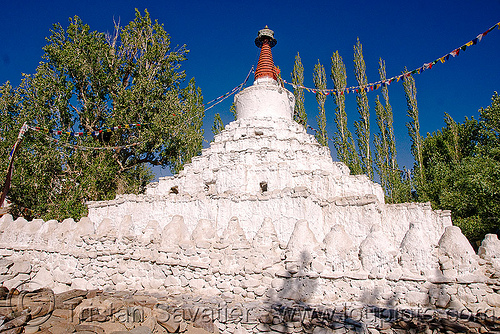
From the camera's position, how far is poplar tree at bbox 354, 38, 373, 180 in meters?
26.7

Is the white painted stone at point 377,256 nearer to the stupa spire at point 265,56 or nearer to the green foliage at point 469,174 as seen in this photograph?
the green foliage at point 469,174

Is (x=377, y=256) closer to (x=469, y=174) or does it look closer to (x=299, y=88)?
(x=469, y=174)

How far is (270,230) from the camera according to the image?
885cm

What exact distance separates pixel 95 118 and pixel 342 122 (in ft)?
67.7

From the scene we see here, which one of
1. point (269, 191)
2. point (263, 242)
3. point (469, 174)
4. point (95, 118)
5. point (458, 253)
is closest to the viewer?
point (458, 253)

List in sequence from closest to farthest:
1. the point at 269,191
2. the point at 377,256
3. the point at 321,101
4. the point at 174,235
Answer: the point at 377,256 < the point at 174,235 < the point at 269,191 < the point at 321,101

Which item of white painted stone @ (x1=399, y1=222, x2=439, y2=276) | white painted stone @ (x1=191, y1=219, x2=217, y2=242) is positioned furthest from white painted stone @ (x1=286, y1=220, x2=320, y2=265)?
white painted stone @ (x1=191, y1=219, x2=217, y2=242)

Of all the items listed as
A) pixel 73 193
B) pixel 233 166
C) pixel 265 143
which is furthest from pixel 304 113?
pixel 73 193

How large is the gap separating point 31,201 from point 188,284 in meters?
15.1

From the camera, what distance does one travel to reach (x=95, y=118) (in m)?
22.3

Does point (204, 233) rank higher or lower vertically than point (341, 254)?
higher

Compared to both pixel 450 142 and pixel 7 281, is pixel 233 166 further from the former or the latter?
pixel 450 142

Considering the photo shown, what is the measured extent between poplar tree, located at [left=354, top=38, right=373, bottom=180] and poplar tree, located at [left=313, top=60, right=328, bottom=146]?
2957 millimetres

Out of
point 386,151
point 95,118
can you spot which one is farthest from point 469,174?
point 95,118
